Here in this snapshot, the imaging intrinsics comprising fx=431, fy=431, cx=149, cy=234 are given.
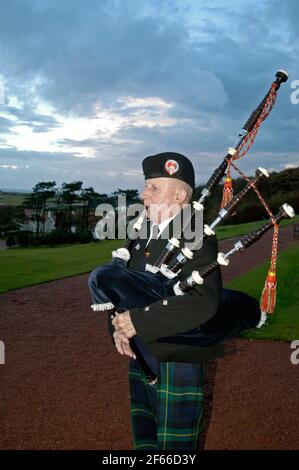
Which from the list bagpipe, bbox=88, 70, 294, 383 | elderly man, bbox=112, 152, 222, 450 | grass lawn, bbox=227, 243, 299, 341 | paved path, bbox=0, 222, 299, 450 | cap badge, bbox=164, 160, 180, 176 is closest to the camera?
bagpipe, bbox=88, 70, 294, 383

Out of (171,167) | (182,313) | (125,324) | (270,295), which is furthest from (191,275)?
(270,295)

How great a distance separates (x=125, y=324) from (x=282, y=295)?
10.1m

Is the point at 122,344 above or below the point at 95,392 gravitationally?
above

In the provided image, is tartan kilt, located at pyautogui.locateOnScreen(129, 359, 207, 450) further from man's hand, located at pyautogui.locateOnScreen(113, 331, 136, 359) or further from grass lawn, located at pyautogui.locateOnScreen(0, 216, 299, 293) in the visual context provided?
grass lawn, located at pyautogui.locateOnScreen(0, 216, 299, 293)

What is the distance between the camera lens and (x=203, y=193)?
2.42 metres

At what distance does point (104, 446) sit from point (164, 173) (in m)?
3.53

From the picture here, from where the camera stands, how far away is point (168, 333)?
2424mm

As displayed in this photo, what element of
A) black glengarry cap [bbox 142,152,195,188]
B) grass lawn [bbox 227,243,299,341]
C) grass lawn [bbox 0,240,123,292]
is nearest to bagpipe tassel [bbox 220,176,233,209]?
black glengarry cap [bbox 142,152,195,188]

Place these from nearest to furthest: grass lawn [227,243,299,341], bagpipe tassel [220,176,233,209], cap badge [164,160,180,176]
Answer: cap badge [164,160,180,176] → bagpipe tassel [220,176,233,209] → grass lawn [227,243,299,341]

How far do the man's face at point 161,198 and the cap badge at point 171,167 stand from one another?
0.05m

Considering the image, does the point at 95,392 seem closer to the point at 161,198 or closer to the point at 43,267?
the point at 161,198

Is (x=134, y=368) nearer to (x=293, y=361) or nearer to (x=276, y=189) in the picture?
(x=293, y=361)

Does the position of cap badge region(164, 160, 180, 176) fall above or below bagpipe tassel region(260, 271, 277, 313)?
above

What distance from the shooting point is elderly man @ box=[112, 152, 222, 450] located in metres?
2.37
